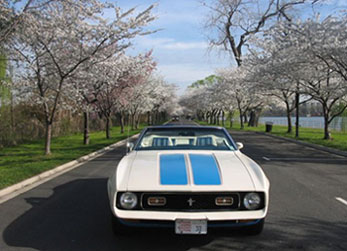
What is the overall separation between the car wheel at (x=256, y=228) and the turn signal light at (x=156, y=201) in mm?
1195

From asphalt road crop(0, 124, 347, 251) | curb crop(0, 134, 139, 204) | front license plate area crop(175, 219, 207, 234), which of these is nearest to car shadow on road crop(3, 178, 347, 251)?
asphalt road crop(0, 124, 347, 251)

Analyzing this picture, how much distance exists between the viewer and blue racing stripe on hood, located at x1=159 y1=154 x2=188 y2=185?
424 centimetres

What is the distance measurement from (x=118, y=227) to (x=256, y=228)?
1.73 m

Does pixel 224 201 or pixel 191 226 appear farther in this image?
pixel 224 201

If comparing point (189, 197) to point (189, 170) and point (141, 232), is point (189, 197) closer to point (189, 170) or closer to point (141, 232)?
point (189, 170)

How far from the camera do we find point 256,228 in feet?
15.1

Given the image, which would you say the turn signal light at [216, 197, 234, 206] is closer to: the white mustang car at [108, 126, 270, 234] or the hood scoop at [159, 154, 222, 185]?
the white mustang car at [108, 126, 270, 234]

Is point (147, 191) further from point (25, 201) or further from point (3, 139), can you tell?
point (3, 139)

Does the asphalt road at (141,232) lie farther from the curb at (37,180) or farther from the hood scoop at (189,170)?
the hood scoop at (189,170)

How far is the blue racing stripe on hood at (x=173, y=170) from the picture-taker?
167 inches

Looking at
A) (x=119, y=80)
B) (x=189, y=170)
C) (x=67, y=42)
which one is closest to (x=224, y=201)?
(x=189, y=170)

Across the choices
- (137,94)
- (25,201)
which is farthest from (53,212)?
(137,94)

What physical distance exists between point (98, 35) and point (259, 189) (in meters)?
11.2

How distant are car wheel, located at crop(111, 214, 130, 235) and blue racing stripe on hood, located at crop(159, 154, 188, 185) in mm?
794
